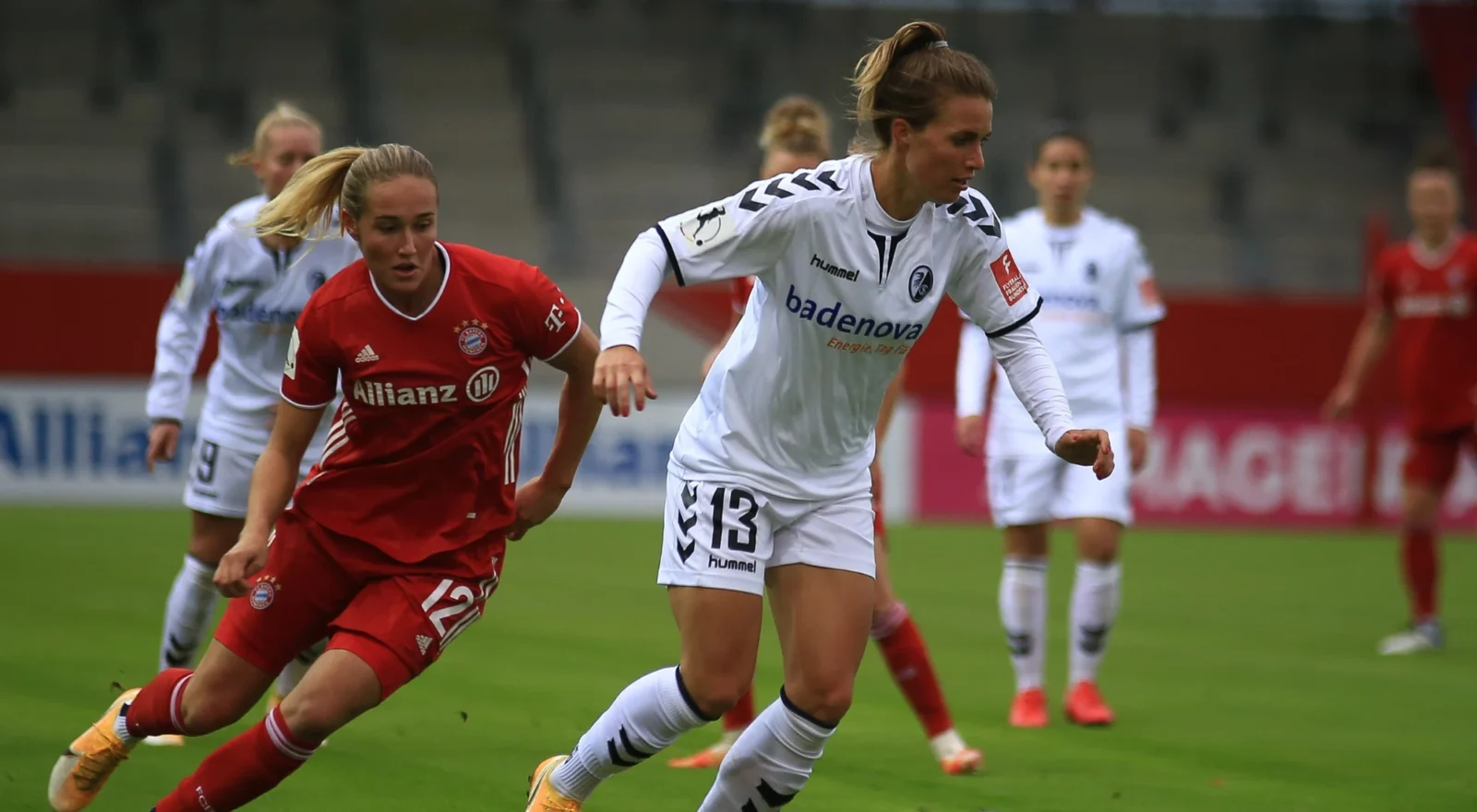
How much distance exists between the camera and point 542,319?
4730 mm

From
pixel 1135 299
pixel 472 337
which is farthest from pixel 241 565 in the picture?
pixel 1135 299

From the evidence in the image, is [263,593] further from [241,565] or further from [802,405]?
[802,405]

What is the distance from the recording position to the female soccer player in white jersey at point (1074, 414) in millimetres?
7309

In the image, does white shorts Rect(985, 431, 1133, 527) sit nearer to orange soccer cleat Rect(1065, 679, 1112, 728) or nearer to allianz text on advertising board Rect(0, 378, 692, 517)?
orange soccer cleat Rect(1065, 679, 1112, 728)

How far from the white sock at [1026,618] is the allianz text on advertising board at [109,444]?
7.49m

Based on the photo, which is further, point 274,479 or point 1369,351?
point 1369,351

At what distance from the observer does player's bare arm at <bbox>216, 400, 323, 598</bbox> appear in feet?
14.4

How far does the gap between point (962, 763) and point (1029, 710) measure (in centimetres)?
113

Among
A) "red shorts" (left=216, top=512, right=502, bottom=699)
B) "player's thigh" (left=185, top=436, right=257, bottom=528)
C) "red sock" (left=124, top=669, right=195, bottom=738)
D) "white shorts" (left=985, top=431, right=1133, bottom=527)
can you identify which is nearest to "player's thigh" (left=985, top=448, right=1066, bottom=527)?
"white shorts" (left=985, top=431, right=1133, bottom=527)

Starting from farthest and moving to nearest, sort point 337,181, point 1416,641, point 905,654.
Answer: point 1416,641, point 905,654, point 337,181

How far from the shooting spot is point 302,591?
4617 millimetres

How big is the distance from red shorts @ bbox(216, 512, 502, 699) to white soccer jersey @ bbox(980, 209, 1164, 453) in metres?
3.30

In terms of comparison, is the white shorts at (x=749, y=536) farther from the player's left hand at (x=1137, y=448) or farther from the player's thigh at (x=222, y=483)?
the player's left hand at (x=1137, y=448)

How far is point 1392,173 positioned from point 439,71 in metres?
11.9
